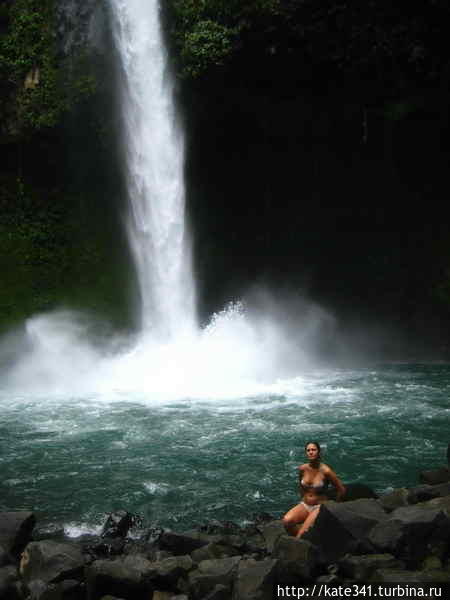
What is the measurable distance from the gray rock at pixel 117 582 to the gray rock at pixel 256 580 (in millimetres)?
892

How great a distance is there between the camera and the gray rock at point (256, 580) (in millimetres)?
5547

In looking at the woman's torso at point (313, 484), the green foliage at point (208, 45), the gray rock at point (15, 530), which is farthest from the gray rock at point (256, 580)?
the green foliage at point (208, 45)

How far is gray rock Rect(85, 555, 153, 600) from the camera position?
5992 millimetres

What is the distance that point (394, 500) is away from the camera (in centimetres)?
750

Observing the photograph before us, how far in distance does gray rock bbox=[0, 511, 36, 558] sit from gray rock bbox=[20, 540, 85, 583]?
0.43 meters

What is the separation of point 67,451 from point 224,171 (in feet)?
43.6

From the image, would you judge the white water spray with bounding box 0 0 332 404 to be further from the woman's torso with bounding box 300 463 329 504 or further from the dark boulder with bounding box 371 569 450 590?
the dark boulder with bounding box 371 569 450 590

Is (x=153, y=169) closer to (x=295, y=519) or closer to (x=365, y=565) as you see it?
(x=295, y=519)

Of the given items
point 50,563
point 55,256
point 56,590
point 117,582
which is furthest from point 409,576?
point 55,256

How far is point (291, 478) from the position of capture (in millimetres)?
9289

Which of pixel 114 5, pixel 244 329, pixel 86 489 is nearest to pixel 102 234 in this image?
pixel 244 329

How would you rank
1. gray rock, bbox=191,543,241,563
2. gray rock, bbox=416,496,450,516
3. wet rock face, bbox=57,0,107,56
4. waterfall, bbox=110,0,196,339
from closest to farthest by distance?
1. gray rock, bbox=416,496,450,516
2. gray rock, bbox=191,543,241,563
3. waterfall, bbox=110,0,196,339
4. wet rock face, bbox=57,0,107,56

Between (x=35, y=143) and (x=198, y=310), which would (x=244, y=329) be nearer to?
(x=198, y=310)

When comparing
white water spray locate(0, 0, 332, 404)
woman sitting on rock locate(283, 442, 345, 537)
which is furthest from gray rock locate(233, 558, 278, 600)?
white water spray locate(0, 0, 332, 404)
